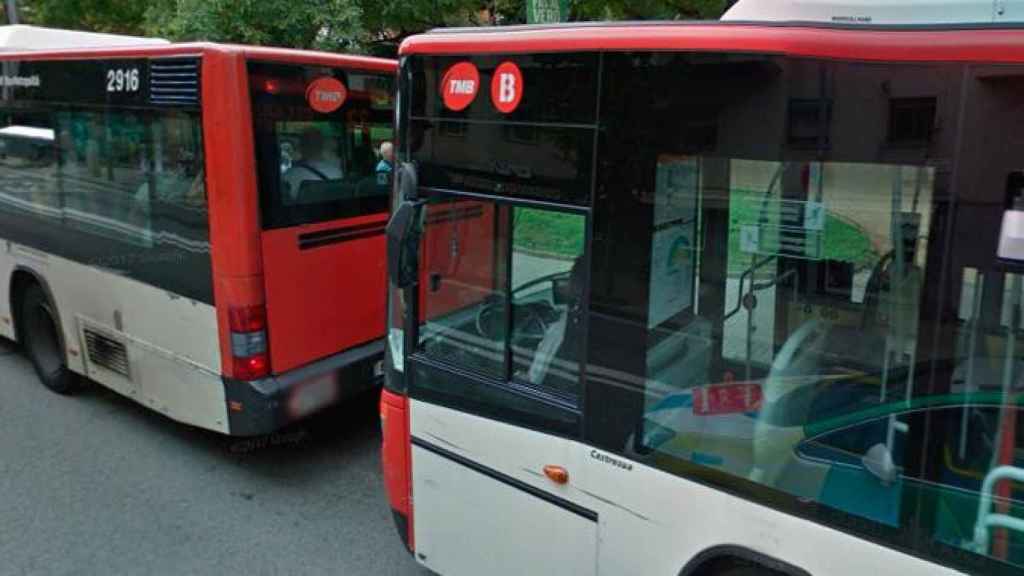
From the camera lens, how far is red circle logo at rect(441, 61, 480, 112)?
2467 millimetres

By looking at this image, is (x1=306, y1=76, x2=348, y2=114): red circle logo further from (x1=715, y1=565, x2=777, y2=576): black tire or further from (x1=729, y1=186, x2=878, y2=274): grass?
(x1=715, y1=565, x2=777, y2=576): black tire

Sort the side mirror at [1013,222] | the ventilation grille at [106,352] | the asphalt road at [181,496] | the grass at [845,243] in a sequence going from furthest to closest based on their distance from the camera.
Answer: the ventilation grille at [106,352], the asphalt road at [181,496], the grass at [845,243], the side mirror at [1013,222]

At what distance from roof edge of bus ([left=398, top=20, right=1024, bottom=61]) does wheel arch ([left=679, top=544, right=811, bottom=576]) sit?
4.40 ft

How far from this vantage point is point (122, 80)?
167 inches

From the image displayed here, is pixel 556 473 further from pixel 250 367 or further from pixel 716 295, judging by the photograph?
pixel 250 367

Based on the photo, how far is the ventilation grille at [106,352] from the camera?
15.3ft

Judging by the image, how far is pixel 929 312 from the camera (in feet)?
5.90

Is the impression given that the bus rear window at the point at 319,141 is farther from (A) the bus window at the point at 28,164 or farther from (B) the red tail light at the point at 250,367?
(A) the bus window at the point at 28,164

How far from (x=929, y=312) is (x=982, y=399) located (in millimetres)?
247

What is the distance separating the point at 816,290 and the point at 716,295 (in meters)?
0.32

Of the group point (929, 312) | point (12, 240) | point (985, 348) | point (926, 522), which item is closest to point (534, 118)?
point (929, 312)

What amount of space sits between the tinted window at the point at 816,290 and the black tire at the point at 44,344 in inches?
185

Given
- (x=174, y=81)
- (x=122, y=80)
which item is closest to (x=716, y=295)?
(x=174, y=81)

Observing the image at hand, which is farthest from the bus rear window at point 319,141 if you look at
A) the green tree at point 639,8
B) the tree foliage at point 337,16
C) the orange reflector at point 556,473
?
the green tree at point 639,8
